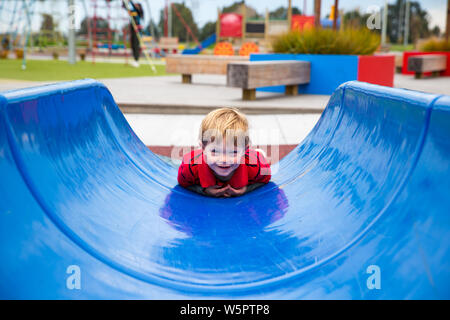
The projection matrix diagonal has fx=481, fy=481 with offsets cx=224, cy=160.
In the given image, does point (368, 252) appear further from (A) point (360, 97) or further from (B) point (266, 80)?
(B) point (266, 80)

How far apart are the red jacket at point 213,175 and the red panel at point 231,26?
28.5m

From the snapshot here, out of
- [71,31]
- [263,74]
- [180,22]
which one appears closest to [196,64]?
[263,74]

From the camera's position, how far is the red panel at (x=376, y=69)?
8.92m

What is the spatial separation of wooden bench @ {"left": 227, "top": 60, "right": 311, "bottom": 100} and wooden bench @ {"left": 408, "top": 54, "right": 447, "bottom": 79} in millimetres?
4487

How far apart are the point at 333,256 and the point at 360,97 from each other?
1.29 meters

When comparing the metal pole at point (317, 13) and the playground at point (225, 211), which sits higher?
the metal pole at point (317, 13)

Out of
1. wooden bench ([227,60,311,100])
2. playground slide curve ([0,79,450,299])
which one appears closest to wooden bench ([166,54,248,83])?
wooden bench ([227,60,311,100])

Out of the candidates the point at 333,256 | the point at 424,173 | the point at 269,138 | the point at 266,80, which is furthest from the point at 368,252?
the point at 266,80

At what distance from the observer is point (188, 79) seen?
42.1 ft

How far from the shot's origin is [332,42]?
9383 millimetres

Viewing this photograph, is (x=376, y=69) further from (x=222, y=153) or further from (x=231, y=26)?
(x=231, y=26)

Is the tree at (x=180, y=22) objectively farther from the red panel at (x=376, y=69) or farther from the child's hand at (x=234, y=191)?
the child's hand at (x=234, y=191)

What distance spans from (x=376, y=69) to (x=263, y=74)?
2.53m

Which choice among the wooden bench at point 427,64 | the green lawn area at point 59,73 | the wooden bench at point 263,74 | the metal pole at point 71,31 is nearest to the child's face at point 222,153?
the wooden bench at point 263,74
